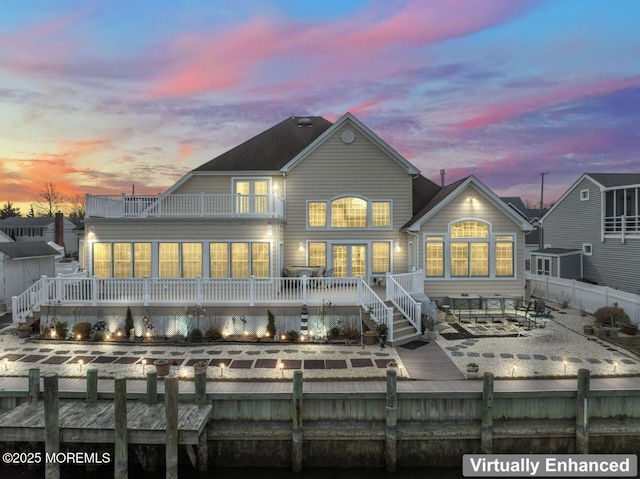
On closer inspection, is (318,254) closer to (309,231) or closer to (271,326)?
(309,231)

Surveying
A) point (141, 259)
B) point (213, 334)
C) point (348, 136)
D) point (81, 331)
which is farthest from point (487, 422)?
point (141, 259)

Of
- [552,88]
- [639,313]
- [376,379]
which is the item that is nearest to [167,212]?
[376,379]

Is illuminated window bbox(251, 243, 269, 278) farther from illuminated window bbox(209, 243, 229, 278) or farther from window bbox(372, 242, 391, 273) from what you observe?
window bbox(372, 242, 391, 273)

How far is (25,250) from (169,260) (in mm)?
12684

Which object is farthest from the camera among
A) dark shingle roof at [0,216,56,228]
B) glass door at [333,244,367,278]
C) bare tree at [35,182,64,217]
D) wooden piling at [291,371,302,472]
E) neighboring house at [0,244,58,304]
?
bare tree at [35,182,64,217]

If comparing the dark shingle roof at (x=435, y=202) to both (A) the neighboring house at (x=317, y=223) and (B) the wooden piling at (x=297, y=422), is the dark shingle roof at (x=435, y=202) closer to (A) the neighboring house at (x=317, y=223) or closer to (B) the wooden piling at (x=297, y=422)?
(A) the neighboring house at (x=317, y=223)

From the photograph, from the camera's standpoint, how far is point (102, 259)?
53.2 feet

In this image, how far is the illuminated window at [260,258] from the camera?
16328mm

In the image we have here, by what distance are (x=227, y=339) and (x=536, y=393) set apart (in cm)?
936

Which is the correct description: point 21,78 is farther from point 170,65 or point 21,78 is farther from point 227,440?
point 227,440

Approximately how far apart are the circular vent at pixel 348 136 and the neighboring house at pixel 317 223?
0.07 m

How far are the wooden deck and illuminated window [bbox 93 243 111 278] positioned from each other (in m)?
9.66

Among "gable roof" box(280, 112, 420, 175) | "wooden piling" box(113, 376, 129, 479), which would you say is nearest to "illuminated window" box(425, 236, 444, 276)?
"gable roof" box(280, 112, 420, 175)

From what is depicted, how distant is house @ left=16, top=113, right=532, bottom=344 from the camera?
47.6ft
